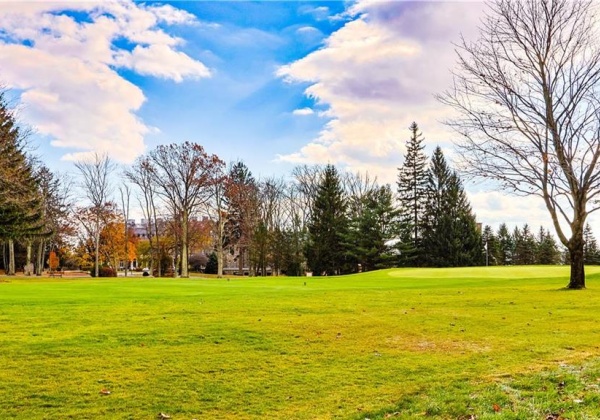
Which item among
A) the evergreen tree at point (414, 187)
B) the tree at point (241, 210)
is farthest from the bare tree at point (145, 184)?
the evergreen tree at point (414, 187)

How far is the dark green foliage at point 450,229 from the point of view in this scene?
52.5 meters

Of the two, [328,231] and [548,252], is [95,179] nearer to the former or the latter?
[328,231]

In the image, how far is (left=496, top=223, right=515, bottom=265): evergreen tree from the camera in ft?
225

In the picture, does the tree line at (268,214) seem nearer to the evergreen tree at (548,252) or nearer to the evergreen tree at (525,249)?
the evergreen tree at (525,249)

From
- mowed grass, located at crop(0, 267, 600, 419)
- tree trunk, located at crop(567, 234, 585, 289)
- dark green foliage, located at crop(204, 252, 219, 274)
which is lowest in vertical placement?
dark green foliage, located at crop(204, 252, 219, 274)

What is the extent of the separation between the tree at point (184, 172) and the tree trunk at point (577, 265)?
3232 centimetres

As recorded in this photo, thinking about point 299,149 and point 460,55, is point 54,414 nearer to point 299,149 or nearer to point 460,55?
point 460,55

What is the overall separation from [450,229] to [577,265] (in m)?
38.1

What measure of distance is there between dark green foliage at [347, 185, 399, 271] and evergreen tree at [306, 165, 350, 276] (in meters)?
1.83

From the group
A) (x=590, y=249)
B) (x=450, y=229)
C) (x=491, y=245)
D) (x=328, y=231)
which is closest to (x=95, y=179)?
(x=328, y=231)

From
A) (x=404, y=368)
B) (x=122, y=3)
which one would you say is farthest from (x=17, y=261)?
(x=404, y=368)

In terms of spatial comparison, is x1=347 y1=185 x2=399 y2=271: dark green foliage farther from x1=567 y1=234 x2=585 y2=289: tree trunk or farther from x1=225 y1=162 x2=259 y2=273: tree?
x1=567 y1=234 x2=585 y2=289: tree trunk

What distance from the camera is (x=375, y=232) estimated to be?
50625 mm

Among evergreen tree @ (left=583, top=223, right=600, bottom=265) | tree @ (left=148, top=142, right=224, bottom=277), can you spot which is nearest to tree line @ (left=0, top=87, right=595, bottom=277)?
tree @ (left=148, top=142, right=224, bottom=277)
